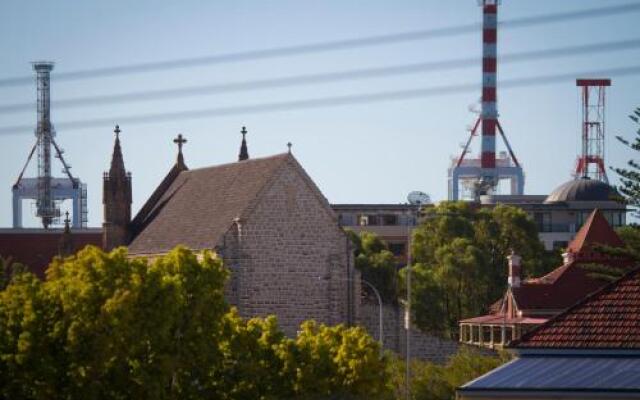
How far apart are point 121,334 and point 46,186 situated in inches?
4208

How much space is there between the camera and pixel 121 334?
4850 centimetres

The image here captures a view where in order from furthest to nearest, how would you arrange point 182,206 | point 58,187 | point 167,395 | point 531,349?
point 58,187
point 182,206
point 167,395
point 531,349

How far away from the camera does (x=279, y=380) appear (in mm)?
54562

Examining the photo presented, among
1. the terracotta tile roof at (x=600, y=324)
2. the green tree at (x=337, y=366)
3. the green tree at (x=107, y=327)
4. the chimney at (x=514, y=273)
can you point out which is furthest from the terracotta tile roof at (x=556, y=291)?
the terracotta tile roof at (x=600, y=324)

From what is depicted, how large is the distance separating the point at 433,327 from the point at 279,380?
5076 cm

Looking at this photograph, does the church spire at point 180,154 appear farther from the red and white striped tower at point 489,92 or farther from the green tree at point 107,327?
the red and white striped tower at point 489,92

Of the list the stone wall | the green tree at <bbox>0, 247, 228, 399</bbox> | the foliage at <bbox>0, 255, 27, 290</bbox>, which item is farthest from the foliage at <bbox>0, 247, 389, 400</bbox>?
the stone wall

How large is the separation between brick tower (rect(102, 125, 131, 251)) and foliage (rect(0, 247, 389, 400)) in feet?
114

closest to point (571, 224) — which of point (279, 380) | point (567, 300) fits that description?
point (567, 300)

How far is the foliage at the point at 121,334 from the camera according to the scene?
158ft

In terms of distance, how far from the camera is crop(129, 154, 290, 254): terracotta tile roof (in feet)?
238

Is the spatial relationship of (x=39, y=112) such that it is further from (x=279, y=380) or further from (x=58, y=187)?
(x=279, y=380)

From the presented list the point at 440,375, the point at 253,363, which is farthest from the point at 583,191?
the point at 253,363

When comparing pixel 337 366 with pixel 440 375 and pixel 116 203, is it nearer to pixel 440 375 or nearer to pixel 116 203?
pixel 440 375
